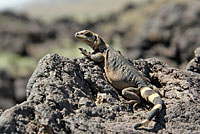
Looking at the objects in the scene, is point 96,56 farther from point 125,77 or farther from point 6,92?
point 6,92

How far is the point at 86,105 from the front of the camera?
4.31 m

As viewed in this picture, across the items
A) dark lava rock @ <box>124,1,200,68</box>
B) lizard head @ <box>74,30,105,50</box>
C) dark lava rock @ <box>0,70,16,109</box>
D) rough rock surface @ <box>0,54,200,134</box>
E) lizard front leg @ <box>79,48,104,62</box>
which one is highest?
dark lava rock @ <box>124,1,200,68</box>

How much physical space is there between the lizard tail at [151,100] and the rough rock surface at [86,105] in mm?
91

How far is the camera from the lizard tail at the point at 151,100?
13.7 feet

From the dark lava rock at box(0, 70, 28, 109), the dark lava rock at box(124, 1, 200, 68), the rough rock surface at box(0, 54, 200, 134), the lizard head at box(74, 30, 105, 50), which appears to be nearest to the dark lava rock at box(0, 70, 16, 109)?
the dark lava rock at box(0, 70, 28, 109)

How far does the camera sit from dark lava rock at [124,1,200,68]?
16117 millimetres

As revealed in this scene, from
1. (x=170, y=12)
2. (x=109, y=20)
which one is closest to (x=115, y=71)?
(x=170, y=12)

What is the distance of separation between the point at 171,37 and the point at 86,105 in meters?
14.1

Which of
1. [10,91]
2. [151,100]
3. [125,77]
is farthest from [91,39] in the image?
[10,91]

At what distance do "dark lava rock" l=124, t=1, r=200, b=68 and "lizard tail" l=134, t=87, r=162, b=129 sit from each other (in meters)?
11.1

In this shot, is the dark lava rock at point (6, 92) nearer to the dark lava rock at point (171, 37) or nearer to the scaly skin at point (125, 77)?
the dark lava rock at point (171, 37)

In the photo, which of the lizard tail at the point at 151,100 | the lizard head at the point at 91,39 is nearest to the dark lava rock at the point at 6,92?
the lizard head at the point at 91,39

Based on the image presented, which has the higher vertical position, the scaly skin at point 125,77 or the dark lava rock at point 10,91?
the dark lava rock at point 10,91

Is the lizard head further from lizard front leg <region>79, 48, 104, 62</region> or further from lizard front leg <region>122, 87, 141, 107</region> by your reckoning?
lizard front leg <region>122, 87, 141, 107</region>
